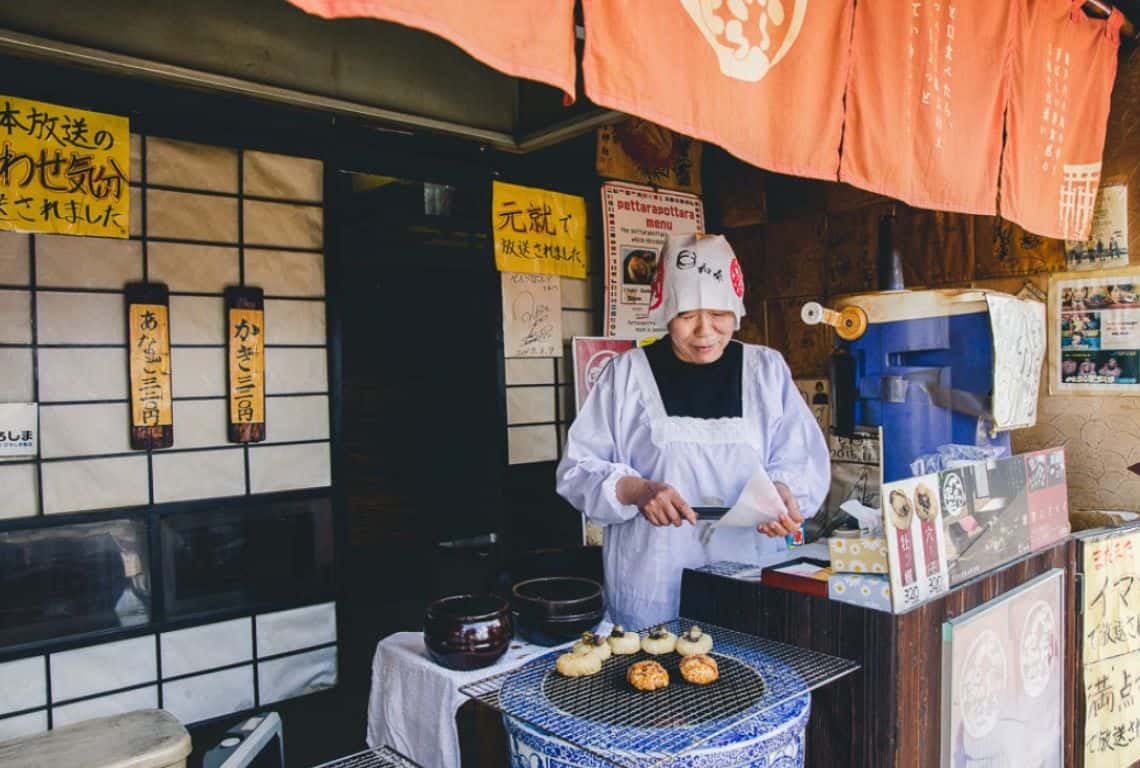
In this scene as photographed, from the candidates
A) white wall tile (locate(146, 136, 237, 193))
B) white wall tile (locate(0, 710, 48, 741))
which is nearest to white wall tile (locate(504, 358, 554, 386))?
white wall tile (locate(146, 136, 237, 193))

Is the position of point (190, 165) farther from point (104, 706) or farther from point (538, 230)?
point (104, 706)

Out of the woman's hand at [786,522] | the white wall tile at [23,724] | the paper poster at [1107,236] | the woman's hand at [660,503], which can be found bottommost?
the white wall tile at [23,724]

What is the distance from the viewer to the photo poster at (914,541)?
Answer: 2.34 m

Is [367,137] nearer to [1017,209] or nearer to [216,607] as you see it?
[216,607]

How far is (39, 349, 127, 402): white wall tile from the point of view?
11.8 feet

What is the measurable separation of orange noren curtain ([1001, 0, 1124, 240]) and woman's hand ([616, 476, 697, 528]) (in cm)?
214

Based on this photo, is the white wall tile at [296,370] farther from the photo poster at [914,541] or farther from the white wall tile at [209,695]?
the photo poster at [914,541]

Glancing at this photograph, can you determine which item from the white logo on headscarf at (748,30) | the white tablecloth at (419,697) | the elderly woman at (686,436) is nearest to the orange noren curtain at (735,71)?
the white logo on headscarf at (748,30)

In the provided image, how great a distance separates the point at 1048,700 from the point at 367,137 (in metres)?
4.35

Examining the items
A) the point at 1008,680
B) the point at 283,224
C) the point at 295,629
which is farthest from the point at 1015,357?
the point at 295,629

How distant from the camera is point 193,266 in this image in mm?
3965

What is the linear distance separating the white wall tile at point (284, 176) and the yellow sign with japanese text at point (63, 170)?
0.59 meters

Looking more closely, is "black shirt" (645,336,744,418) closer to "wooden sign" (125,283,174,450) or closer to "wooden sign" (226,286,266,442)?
"wooden sign" (226,286,266,442)

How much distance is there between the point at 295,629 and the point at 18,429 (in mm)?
1665
